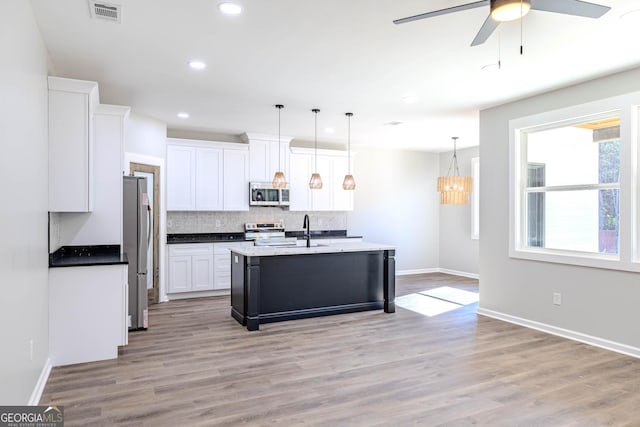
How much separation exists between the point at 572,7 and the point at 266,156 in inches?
220

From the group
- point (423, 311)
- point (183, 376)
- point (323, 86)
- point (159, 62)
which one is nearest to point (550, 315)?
point (423, 311)

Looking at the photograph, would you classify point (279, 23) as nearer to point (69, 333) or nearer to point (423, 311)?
point (69, 333)

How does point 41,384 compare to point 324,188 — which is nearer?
point 41,384

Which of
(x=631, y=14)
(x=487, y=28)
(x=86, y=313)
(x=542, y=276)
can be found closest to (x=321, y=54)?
(x=487, y=28)

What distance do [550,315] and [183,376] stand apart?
3944 mm

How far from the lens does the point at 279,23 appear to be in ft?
10.2

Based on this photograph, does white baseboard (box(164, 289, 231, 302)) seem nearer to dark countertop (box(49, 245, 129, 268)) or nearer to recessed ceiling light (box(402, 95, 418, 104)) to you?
dark countertop (box(49, 245, 129, 268))

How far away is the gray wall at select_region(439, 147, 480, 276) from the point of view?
8625mm

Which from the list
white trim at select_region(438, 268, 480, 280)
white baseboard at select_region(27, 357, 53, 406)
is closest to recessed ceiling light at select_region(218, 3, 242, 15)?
white baseboard at select_region(27, 357, 53, 406)

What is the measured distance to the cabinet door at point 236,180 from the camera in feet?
23.1

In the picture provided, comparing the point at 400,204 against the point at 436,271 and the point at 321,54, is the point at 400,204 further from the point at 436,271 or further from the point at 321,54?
the point at 321,54

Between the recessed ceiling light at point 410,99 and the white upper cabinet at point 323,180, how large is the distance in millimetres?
2824

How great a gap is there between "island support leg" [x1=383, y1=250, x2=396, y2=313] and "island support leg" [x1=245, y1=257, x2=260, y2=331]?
5.91ft

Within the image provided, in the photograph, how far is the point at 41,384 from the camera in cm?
312
